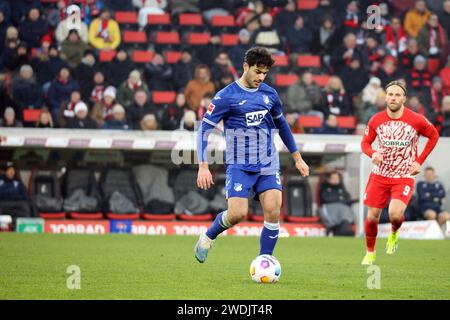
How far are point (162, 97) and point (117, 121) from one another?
1890mm

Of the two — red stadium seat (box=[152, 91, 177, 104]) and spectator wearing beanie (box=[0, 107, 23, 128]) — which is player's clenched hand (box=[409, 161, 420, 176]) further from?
red stadium seat (box=[152, 91, 177, 104])

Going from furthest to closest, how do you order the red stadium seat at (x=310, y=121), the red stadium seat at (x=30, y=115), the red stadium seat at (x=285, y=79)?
the red stadium seat at (x=285, y=79), the red stadium seat at (x=310, y=121), the red stadium seat at (x=30, y=115)

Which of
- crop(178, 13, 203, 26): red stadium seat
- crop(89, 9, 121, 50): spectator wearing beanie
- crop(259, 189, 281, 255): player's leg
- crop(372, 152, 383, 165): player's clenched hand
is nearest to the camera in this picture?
crop(259, 189, 281, 255): player's leg

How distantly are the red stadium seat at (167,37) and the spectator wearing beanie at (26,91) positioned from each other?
389cm

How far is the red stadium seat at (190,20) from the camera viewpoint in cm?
2522

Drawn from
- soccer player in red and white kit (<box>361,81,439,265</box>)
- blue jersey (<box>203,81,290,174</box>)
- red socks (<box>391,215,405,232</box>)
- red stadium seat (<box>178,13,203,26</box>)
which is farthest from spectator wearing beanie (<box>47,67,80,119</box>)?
blue jersey (<box>203,81,290,174</box>)

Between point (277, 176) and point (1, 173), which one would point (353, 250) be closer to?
point (277, 176)

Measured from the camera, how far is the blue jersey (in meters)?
10.0

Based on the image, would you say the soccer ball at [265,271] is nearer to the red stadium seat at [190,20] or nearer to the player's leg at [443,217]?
the player's leg at [443,217]

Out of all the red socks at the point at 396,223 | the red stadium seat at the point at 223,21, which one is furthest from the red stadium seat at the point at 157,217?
the red socks at the point at 396,223

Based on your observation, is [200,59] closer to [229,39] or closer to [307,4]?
[229,39]

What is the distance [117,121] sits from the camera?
2145cm

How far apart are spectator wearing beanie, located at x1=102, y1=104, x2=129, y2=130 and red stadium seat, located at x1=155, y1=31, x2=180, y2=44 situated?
3.68m
